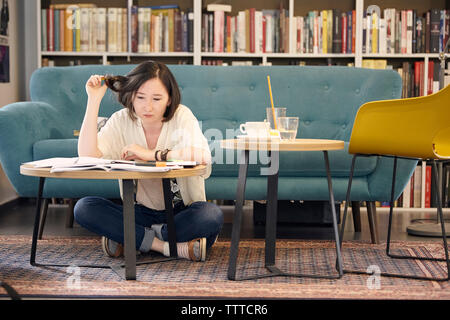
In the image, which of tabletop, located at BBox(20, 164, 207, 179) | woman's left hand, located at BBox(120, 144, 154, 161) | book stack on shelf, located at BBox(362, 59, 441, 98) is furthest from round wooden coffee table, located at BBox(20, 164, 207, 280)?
book stack on shelf, located at BBox(362, 59, 441, 98)

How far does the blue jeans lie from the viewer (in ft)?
6.79

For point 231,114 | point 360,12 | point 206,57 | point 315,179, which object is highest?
point 360,12

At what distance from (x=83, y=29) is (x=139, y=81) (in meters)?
2.07

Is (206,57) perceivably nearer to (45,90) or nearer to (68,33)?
(68,33)

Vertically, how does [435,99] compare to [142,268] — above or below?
above

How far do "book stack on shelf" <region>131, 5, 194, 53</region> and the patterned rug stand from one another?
177cm

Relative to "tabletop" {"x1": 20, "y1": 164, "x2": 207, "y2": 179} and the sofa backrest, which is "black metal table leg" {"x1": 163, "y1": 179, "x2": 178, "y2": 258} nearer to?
"tabletop" {"x1": 20, "y1": 164, "x2": 207, "y2": 179}

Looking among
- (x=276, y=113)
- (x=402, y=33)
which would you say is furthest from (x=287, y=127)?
(x=402, y=33)

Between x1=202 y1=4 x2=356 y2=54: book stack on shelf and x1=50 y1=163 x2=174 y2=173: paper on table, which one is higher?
x1=202 y1=4 x2=356 y2=54: book stack on shelf

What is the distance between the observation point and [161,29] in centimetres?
385

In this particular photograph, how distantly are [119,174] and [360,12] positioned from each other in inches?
105

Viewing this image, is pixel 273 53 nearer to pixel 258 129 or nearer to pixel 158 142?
pixel 158 142

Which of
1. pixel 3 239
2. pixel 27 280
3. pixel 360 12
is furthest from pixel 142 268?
pixel 360 12
